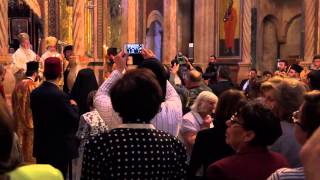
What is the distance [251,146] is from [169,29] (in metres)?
19.3

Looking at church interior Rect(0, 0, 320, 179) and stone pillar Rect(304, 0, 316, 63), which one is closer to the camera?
stone pillar Rect(304, 0, 316, 63)

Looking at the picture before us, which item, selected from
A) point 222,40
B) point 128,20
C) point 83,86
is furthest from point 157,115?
point 222,40

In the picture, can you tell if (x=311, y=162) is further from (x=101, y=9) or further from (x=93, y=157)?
(x=101, y=9)

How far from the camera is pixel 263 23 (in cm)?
2219

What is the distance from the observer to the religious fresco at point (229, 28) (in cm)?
2075

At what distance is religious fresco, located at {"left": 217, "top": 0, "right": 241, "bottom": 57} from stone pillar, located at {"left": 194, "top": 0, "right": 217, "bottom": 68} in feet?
0.90

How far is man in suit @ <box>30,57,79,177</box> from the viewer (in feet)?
19.2

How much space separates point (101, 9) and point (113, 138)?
16674mm

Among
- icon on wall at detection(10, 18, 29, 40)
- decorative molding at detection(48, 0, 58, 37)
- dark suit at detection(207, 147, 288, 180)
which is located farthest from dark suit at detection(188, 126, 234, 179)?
icon on wall at detection(10, 18, 29, 40)

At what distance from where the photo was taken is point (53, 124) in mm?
5953

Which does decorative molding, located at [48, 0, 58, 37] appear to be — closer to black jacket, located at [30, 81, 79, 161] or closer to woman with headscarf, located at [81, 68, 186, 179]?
black jacket, located at [30, 81, 79, 161]

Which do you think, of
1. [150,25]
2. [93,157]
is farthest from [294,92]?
[150,25]

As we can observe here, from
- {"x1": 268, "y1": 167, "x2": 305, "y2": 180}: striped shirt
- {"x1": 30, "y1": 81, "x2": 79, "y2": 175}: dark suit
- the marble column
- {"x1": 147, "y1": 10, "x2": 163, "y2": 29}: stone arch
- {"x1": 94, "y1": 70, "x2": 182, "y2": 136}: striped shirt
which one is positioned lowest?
{"x1": 30, "y1": 81, "x2": 79, "y2": 175}: dark suit

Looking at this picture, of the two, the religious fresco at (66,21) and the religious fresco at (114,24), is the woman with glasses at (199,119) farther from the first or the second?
the religious fresco at (114,24)
